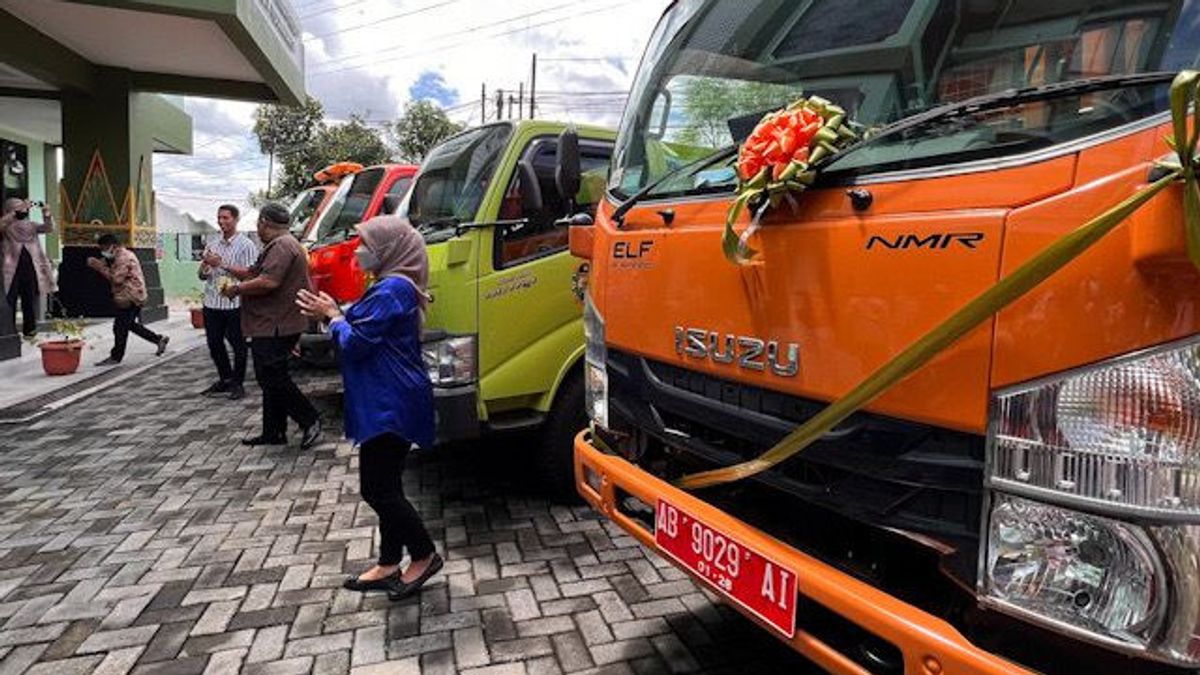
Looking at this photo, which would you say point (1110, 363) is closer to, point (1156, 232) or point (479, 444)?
point (1156, 232)

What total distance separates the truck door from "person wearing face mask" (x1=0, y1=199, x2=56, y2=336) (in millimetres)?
7677

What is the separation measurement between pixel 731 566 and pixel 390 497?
5.47ft

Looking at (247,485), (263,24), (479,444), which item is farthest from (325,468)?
(263,24)

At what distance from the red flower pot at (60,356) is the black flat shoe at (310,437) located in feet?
12.6

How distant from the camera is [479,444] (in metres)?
5.19

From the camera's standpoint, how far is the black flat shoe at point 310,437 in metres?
5.40

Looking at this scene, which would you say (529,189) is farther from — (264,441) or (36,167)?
(36,167)

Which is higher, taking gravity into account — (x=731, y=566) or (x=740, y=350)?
(x=740, y=350)

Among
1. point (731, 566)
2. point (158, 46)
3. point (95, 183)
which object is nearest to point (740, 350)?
point (731, 566)

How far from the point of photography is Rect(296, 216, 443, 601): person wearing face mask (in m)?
2.91

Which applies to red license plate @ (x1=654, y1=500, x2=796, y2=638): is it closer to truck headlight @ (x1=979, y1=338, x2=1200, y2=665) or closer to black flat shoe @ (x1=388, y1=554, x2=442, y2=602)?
truck headlight @ (x1=979, y1=338, x2=1200, y2=665)

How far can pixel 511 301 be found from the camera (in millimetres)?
3771

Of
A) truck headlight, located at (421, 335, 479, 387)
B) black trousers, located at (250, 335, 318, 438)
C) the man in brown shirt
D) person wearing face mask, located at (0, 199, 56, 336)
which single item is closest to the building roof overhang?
person wearing face mask, located at (0, 199, 56, 336)

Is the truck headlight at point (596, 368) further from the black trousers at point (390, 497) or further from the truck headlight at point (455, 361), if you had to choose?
the truck headlight at point (455, 361)
